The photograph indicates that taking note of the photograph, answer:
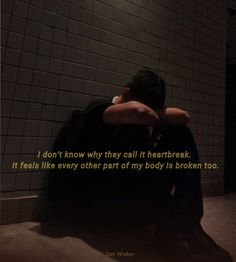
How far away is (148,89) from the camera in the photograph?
3.77 feet

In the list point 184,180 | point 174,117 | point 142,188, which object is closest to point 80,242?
point 142,188

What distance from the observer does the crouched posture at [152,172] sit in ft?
3.12

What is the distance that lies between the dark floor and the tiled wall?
0.17 meters

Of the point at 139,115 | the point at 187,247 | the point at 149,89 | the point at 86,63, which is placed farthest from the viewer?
the point at 86,63

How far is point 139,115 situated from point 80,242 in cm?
56

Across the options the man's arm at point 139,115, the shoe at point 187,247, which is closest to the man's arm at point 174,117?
the man's arm at point 139,115

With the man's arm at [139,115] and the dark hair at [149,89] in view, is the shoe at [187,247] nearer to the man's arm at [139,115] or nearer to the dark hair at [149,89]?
the man's arm at [139,115]

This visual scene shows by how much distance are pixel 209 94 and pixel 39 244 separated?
173 cm

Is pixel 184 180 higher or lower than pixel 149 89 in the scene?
lower

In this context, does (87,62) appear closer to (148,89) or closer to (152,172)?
(148,89)

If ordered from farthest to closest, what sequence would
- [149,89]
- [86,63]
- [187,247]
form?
1. [86,63]
2. [149,89]
3. [187,247]

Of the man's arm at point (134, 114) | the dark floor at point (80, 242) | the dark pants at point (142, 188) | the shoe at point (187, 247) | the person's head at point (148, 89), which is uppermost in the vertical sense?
the person's head at point (148, 89)

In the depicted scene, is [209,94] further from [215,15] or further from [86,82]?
[86,82]

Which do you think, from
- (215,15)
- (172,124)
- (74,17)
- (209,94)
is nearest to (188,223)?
(172,124)
